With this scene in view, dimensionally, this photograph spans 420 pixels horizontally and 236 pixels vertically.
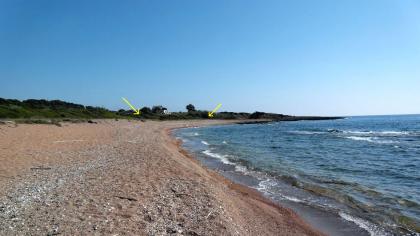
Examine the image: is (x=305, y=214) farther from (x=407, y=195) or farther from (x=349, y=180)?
(x=349, y=180)

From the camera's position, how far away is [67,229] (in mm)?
6496

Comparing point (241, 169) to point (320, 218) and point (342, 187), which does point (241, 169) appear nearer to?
point (342, 187)

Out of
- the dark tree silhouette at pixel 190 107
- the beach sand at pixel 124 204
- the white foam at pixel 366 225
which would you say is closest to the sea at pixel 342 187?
the white foam at pixel 366 225

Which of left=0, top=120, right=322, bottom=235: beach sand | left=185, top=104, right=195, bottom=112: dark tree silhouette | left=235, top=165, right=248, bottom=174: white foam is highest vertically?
left=185, top=104, right=195, bottom=112: dark tree silhouette

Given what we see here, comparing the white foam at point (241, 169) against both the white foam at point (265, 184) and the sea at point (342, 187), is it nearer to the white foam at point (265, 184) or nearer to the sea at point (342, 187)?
the sea at point (342, 187)

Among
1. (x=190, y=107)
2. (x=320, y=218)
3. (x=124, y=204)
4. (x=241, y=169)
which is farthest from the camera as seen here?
(x=190, y=107)

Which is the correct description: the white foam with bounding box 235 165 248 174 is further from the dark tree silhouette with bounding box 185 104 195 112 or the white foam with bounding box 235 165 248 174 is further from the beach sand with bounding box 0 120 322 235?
the dark tree silhouette with bounding box 185 104 195 112

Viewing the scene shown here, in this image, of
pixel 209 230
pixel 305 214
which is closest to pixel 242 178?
pixel 305 214

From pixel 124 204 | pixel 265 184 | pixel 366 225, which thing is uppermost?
pixel 124 204

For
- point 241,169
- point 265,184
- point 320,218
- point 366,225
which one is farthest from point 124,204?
point 241,169

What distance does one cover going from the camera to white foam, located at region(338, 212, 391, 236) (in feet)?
28.3

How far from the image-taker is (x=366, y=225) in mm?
9148

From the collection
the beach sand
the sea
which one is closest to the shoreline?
the sea

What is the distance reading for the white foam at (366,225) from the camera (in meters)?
8.63
